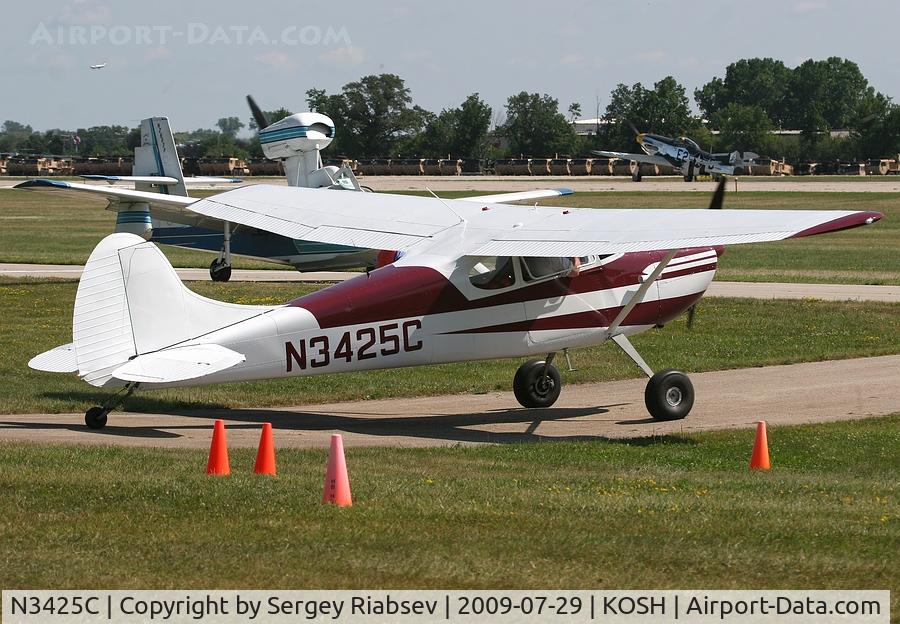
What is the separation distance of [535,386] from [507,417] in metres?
0.80

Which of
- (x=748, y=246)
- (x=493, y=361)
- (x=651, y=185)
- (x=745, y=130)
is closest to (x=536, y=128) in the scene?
(x=745, y=130)

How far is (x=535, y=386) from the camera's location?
648 inches

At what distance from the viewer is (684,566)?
791 centimetres

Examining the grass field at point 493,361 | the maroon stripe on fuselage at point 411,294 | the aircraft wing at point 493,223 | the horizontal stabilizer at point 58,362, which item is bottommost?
the grass field at point 493,361

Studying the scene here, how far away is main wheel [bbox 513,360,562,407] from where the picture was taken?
16422mm

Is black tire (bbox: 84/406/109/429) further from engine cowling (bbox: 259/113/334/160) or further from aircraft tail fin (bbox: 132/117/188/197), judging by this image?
aircraft tail fin (bbox: 132/117/188/197)

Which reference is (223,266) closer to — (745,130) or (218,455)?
(218,455)

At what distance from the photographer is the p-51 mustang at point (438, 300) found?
43.2 ft

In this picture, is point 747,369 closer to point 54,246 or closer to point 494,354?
point 494,354

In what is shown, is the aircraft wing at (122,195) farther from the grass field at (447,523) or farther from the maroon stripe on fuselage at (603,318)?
the grass field at (447,523)

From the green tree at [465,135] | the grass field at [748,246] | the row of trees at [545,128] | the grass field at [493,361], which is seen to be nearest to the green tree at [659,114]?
the row of trees at [545,128]

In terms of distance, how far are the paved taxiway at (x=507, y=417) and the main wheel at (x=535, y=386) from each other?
0.51 feet

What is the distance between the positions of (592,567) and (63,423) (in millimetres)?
8482

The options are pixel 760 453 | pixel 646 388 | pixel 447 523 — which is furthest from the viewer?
pixel 646 388
